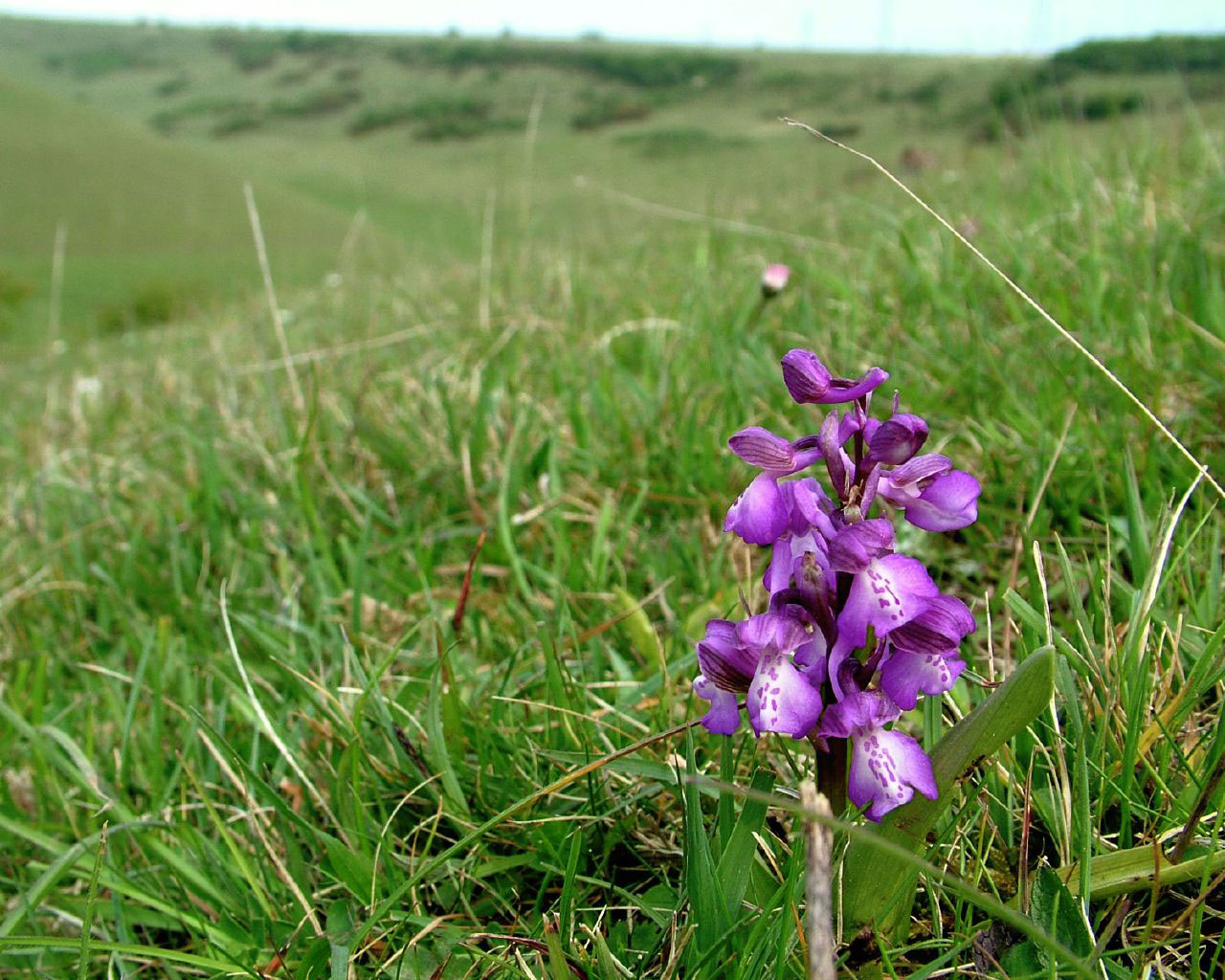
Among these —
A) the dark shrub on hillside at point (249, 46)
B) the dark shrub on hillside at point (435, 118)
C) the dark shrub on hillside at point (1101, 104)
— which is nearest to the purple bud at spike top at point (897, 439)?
the dark shrub on hillside at point (1101, 104)

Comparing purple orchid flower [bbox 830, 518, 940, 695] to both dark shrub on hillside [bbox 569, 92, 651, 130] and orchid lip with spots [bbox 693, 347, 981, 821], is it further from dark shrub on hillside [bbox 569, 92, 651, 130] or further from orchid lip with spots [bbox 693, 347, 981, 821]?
dark shrub on hillside [bbox 569, 92, 651, 130]

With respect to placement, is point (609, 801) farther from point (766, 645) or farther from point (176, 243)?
point (176, 243)

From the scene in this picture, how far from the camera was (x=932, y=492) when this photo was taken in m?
0.75

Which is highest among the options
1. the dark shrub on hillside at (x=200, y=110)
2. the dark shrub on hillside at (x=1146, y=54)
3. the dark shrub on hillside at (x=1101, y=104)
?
the dark shrub on hillside at (x=200, y=110)

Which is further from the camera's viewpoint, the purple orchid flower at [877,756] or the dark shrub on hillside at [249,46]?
the dark shrub on hillside at [249,46]

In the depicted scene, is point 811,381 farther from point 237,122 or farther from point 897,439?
point 237,122

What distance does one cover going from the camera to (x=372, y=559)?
5.95ft

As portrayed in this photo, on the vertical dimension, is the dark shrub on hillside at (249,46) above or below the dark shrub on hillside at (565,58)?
above

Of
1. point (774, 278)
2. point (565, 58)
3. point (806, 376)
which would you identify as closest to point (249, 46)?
point (565, 58)

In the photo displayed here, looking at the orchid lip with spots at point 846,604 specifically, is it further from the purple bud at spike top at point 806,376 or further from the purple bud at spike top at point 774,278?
the purple bud at spike top at point 774,278

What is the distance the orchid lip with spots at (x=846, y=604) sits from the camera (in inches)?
27.9

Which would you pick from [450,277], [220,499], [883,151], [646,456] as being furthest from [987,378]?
[883,151]

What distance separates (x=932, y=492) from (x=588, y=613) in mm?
812

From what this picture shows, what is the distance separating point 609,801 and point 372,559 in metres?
0.95
